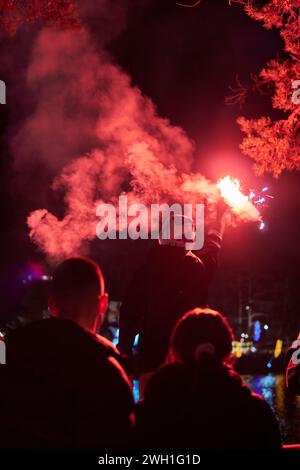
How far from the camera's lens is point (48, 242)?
6.97m

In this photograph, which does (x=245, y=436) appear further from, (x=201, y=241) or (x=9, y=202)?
(x=9, y=202)

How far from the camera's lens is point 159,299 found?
4250mm

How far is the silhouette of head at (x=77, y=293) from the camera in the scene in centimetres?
270

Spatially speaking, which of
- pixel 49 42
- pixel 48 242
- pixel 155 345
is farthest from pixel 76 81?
pixel 155 345

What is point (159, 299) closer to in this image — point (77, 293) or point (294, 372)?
point (294, 372)

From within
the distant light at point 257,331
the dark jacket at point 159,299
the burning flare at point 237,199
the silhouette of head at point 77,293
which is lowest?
the silhouette of head at point 77,293

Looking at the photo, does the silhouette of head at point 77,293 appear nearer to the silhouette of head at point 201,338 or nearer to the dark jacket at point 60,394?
the dark jacket at point 60,394

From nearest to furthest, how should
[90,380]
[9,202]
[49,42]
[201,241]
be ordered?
1. [90,380]
2. [201,241]
3. [49,42]
4. [9,202]

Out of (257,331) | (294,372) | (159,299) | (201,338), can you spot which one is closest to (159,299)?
(159,299)

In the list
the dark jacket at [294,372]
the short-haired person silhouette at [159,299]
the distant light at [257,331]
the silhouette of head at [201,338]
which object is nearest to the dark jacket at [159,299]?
the short-haired person silhouette at [159,299]

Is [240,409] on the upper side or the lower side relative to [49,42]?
lower

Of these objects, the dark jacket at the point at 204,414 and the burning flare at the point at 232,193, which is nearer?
the dark jacket at the point at 204,414

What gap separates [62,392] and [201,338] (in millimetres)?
752

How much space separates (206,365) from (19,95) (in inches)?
303
